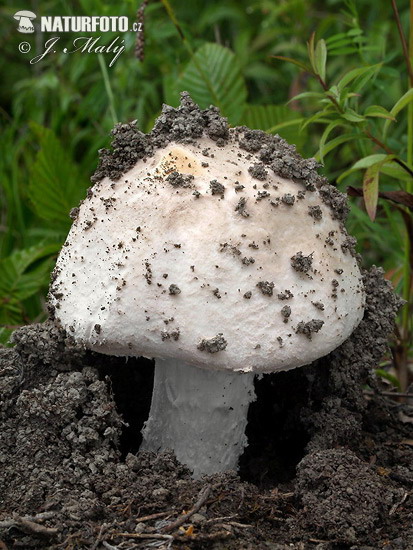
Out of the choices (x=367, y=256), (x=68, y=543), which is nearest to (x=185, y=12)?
(x=367, y=256)

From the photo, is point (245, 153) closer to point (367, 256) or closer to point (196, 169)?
point (196, 169)

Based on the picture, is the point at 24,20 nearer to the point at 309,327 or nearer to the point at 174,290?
the point at 174,290

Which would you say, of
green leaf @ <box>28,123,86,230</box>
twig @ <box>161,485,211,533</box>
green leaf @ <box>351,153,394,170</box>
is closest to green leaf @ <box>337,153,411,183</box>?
green leaf @ <box>351,153,394,170</box>

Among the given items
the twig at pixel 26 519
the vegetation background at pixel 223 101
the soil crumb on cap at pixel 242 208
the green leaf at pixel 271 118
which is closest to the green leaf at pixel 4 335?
the vegetation background at pixel 223 101

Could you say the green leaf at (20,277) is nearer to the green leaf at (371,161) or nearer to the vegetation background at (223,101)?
the vegetation background at (223,101)

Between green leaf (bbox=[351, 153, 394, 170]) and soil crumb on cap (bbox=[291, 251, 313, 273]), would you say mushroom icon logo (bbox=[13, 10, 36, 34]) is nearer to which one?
green leaf (bbox=[351, 153, 394, 170])
